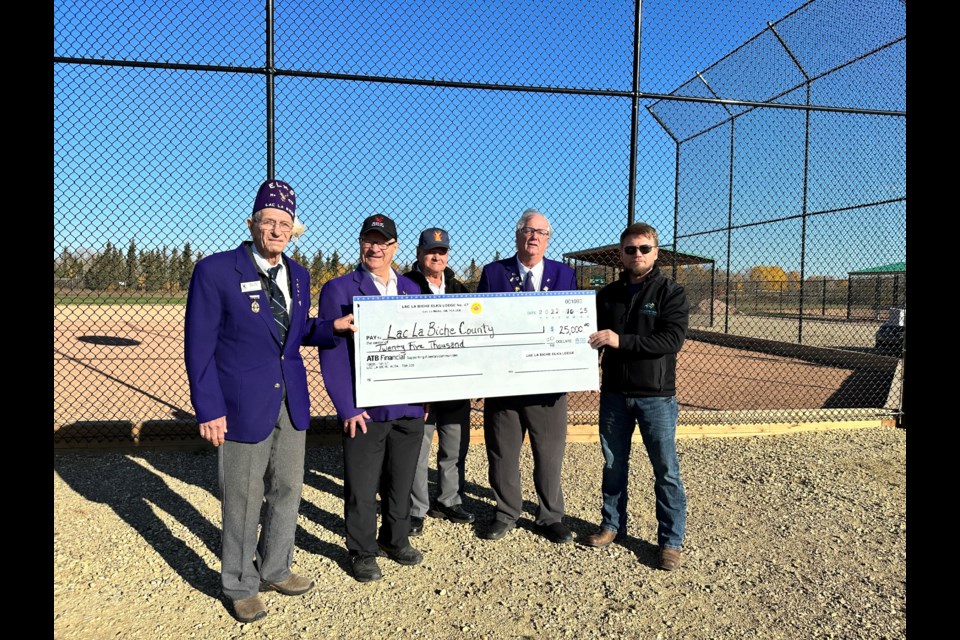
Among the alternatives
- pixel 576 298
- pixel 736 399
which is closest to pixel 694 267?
pixel 736 399

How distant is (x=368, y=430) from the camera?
304cm

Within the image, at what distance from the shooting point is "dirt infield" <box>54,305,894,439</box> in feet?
21.7

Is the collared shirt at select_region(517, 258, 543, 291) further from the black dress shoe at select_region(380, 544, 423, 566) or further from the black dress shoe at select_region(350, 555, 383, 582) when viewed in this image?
the black dress shoe at select_region(350, 555, 383, 582)

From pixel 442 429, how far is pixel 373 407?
1064 millimetres

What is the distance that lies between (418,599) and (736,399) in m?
6.82

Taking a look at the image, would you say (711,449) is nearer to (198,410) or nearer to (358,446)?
(358,446)

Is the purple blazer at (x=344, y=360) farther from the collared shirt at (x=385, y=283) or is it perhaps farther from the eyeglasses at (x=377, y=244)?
the eyeglasses at (x=377, y=244)

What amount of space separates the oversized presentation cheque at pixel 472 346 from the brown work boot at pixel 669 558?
3.54ft

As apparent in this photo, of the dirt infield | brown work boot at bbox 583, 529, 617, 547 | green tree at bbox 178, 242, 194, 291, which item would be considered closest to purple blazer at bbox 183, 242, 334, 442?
brown work boot at bbox 583, 529, 617, 547

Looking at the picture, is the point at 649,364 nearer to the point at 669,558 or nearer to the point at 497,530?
the point at 669,558

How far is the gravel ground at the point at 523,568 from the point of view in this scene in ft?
8.62

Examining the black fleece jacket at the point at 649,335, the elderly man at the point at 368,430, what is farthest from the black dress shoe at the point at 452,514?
the black fleece jacket at the point at 649,335

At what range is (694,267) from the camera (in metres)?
18.4

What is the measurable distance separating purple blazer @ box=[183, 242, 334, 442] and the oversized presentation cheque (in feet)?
1.61
